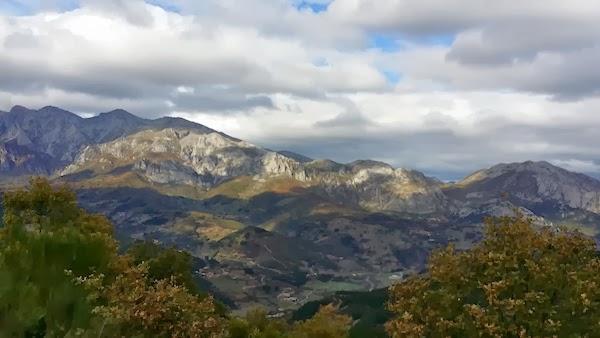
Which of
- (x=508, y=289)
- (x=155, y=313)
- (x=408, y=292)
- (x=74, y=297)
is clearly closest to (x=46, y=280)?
(x=74, y=297)

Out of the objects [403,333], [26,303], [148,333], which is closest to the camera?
[26,303]

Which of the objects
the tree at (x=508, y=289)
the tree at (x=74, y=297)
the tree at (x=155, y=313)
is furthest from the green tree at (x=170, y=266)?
the tree at (x=155, y=313)

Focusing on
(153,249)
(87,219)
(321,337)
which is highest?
(87,219)

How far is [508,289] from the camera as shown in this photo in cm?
3023

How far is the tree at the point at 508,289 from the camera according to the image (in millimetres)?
28219

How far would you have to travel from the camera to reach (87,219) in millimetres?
68125

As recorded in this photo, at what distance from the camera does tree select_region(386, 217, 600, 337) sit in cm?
2822

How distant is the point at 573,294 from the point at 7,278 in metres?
25.6

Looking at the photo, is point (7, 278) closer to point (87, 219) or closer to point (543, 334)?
point (543, 334)

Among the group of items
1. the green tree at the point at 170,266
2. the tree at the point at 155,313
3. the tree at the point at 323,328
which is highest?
the tree at the point at 155,313

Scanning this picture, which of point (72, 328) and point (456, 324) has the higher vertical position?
point (72, 328)

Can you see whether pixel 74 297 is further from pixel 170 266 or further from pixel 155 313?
pixel 170 266

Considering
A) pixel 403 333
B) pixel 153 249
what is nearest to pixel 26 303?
pixel 403 333

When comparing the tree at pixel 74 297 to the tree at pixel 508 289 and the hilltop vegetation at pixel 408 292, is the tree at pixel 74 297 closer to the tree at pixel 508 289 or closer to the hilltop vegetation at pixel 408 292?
the hilltop vegetation at pixel 408 292
